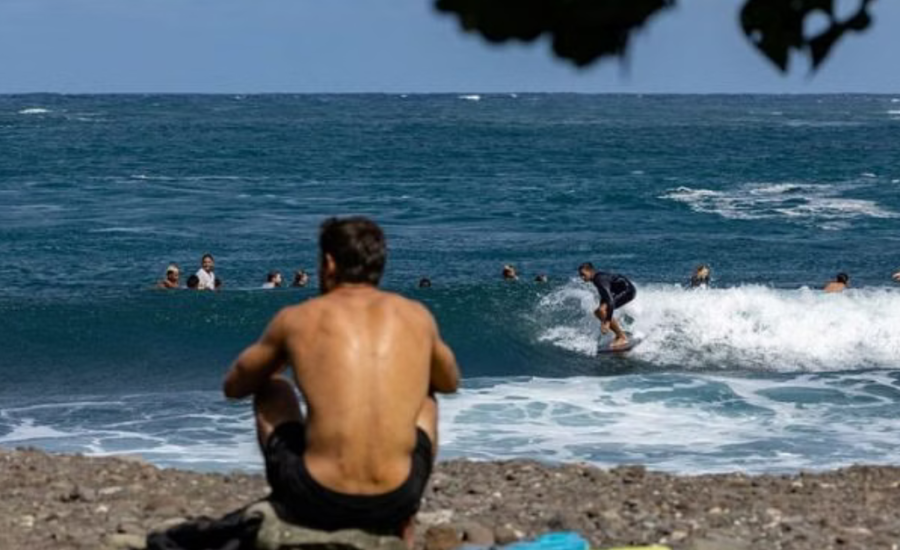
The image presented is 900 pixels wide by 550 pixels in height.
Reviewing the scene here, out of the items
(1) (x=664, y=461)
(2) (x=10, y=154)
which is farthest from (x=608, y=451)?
(2) (x=10, y=154)

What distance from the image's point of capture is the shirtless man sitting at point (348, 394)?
5.39 m

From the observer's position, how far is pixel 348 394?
5379mm

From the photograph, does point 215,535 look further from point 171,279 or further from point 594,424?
point 171,279

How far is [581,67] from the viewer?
2434 millimetres

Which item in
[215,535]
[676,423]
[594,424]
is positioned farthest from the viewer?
[676,423]

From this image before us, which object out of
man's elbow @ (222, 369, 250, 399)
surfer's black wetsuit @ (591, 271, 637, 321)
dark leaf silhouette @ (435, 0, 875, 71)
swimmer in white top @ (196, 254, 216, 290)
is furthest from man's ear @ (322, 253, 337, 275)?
swimmer in white top @ (196, 254, 216, 290)

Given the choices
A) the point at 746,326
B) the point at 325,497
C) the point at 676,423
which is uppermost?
the point at 325,497

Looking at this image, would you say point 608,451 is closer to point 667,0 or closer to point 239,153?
point 667,0

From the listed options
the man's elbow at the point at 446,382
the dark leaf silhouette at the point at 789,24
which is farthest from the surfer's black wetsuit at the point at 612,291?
the dark leaf silhouette at the point at 789,24

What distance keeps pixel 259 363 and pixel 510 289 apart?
18.1m

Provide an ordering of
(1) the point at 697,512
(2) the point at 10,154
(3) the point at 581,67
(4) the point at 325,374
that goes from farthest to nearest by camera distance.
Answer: (2) the point at 10,154 < (1) the point at 697,512 < (4) the point at 325,374 < (3) the point at 581,67

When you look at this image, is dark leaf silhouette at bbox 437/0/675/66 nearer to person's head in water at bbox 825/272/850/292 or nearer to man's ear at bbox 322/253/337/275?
man's ear at bbox 322/253/337/275

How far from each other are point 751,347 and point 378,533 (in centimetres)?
1566

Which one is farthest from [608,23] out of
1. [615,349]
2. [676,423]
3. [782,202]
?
[782,202]
